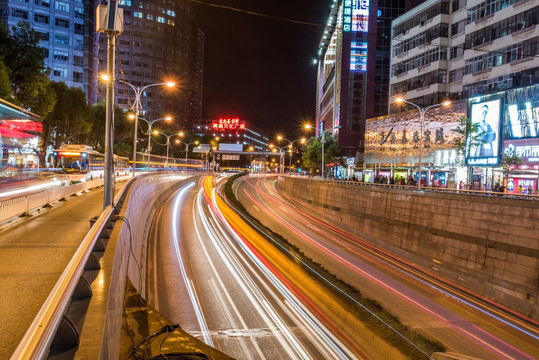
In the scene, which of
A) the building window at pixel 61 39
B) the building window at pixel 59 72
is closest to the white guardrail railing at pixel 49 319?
the building window at pixel 59 72

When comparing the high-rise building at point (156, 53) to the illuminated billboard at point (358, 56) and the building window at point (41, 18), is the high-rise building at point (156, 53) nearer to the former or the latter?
the building window at point (41, 18)

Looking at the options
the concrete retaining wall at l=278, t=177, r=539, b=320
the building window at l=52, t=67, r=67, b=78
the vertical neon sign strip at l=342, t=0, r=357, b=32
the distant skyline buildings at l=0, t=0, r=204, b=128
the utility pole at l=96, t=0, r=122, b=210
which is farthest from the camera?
the building window at l=52, t=67, r=67, b=78

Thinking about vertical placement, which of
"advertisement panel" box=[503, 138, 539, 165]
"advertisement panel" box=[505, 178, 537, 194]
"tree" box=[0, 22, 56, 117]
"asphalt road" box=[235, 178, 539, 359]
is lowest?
"asphalt road" box=[235, 178, 539, 359]

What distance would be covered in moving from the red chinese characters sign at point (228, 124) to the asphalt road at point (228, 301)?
162555 millimetres

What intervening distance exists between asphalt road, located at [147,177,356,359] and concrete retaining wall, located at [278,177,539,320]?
10.0 metres

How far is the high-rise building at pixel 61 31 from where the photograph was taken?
3063 inches

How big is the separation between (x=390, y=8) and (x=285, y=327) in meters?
79.6

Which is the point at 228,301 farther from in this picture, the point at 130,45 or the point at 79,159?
the point at 130,45

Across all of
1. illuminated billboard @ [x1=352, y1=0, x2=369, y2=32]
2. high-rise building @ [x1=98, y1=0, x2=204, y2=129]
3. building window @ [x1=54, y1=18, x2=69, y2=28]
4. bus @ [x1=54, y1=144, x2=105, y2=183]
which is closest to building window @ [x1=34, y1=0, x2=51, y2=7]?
building window @ [x1=54, y1=18, x2=69, y2=28]

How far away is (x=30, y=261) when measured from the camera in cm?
905

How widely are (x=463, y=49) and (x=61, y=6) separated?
76.1 meters

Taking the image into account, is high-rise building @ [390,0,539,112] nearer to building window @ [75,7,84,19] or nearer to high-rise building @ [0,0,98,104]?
high-rise building @ [0,0,98,104]

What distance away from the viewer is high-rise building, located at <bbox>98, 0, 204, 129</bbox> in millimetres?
136250

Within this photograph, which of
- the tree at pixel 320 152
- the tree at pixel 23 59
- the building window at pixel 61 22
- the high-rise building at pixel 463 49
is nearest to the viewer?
the tree at pixel 23 59
